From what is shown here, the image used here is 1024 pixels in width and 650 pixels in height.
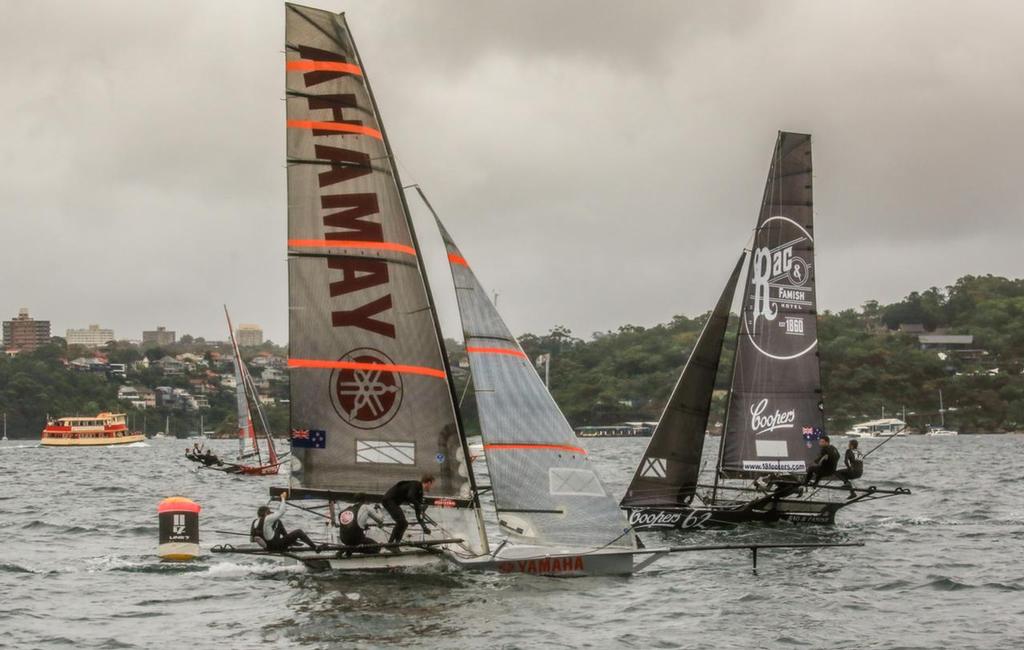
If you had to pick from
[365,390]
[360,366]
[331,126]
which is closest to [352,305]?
[360,366]

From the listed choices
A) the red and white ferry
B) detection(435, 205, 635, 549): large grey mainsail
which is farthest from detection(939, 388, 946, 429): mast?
detection(435, 205, 635, 549): large grey mainsail

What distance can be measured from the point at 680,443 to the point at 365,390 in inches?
338

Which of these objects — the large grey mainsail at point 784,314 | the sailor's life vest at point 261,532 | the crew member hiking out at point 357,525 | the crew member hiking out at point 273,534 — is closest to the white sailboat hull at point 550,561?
the crew member hiking out at point 357,525

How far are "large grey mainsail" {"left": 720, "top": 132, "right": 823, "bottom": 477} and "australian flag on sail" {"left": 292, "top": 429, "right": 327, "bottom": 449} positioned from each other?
1105 cm

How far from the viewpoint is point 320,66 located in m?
20.2

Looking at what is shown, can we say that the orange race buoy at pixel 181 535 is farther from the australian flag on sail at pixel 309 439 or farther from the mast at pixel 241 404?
the mast at pixel 241 404

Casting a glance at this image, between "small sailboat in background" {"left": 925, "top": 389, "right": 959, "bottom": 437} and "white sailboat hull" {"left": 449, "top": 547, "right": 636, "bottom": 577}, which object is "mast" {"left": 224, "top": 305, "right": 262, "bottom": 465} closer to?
"white sailboat hull" {"left": 449, "top": 547, "right": 636, "bottom": 577}

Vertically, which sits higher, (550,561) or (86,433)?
(86,433)

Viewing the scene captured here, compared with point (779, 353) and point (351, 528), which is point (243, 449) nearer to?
point (779, 353)

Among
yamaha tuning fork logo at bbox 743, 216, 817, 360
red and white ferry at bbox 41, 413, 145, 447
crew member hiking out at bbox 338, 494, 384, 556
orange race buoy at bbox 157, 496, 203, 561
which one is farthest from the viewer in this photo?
red and white ferry at bbox 41, 413, 145, 447

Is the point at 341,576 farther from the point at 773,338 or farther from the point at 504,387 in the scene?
the point at 773,338

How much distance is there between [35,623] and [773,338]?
53.7 ft

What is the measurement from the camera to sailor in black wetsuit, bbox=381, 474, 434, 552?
64.7 feet

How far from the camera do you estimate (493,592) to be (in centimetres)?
1955
